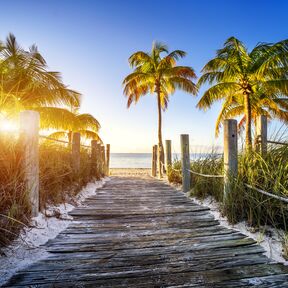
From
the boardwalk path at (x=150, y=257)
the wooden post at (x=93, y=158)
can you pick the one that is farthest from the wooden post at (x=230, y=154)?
the wooden post at (x=93, y=158)

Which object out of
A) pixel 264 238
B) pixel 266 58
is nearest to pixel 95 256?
pixel 264 238

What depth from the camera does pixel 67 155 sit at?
5.27 meters

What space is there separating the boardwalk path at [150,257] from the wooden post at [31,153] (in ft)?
2.00

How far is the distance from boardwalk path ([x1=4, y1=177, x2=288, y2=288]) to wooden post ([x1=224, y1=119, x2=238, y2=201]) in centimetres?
62

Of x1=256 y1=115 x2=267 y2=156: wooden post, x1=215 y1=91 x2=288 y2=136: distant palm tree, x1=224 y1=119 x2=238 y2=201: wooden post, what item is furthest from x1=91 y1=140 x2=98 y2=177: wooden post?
x1=215 y1=91 x2=288 y2=136: distant palm tree

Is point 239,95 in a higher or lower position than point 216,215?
higher

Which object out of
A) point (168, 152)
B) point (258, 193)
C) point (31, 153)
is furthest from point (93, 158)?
point (258, 193)

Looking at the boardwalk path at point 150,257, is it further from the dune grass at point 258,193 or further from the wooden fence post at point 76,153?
the wooden fence post at point 76,153

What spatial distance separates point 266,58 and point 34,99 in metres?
10.5

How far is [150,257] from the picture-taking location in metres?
2.23

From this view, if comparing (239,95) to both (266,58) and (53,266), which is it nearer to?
(266,58)

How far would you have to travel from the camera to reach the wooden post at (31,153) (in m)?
2.88

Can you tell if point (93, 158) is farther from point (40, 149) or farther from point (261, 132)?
point (261, 132)

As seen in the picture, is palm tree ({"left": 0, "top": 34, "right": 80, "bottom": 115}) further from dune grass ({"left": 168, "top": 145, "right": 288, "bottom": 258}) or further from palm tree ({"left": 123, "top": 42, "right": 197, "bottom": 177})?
dune grass ({"left": 168, "top": 145, "right": 288, "bottom": 258})
